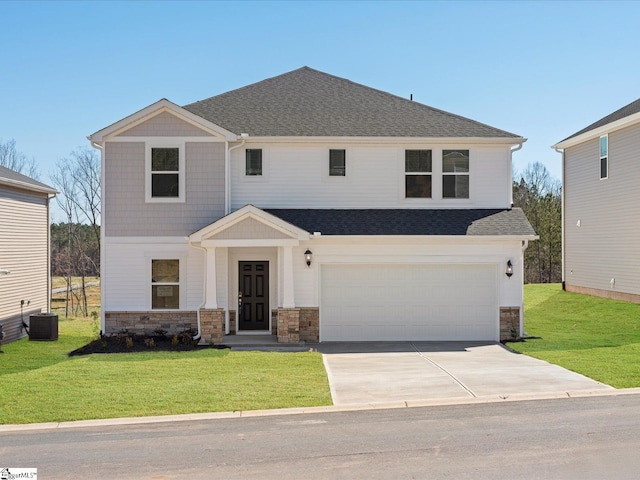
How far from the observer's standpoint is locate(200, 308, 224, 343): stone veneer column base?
16386 millimetres

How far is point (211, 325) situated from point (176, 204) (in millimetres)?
3635

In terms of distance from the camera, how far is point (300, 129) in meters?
18.4

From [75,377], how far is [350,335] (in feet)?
24.9

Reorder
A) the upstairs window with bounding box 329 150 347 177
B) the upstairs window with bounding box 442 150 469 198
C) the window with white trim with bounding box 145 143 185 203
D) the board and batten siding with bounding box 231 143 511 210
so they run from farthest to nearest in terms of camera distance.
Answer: the upstairs window with bounding box 442 150 469 198 < the upstairs window with bounding box 329 150 347 177 < the board and batten siding with bounding box 231 143 511 210 < the window with white trim with bounding box 145 143 185 203

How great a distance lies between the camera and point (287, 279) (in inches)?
658

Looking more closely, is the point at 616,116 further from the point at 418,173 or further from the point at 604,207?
the point at 418,173

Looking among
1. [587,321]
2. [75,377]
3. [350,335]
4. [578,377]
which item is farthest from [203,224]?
[587,321]

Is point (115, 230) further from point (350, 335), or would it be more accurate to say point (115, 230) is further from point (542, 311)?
point (542, 311)

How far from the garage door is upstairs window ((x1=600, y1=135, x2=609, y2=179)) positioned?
991cm

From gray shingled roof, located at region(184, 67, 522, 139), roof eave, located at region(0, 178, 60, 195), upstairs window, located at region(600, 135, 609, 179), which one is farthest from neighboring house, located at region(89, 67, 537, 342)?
upstairs window, located at region(600, 135, 609, 179)

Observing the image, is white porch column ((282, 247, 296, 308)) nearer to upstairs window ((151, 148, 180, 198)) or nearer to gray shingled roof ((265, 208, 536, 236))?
gray shingled roof ((265, 208, 536, 236))

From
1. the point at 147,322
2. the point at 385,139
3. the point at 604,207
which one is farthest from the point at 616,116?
the point at 147,322

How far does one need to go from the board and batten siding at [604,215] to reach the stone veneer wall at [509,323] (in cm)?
747

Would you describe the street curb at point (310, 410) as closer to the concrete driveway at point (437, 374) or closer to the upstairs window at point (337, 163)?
the concrete driveway at point (437, 374)
